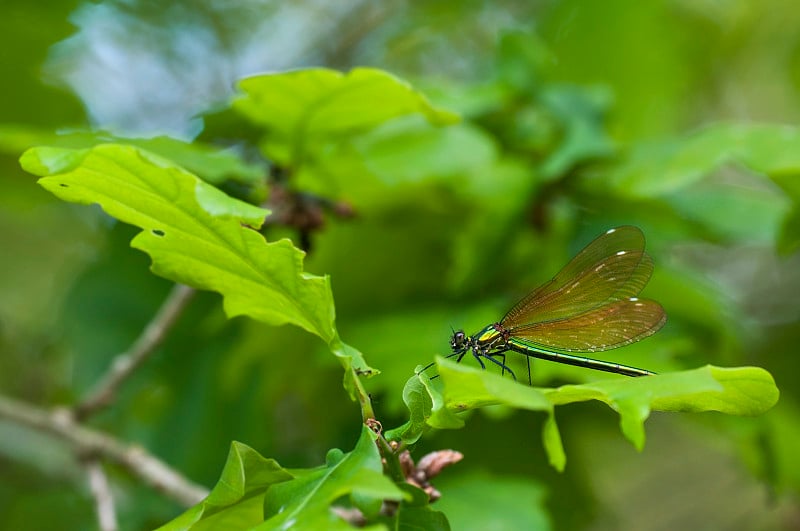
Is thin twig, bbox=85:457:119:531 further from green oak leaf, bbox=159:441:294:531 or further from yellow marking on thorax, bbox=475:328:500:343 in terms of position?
yellow marking on thorax, bbox=475:328:500:343

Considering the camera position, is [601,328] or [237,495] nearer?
[237,495]

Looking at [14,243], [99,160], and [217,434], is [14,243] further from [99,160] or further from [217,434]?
[99,160]

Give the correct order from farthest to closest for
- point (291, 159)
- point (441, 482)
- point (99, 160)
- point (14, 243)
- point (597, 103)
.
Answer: point (14, 243)
point (597, 103)
point (441, 482)
point (291, 159)
point (99, 160)

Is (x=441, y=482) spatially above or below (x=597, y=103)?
below

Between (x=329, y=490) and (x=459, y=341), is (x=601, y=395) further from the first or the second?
(x=459, y=341)

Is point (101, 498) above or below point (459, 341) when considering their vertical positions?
below

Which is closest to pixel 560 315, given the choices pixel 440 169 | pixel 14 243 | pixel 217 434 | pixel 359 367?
pixel 359 367

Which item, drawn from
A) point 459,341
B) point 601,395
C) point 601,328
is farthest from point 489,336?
point 601,395
